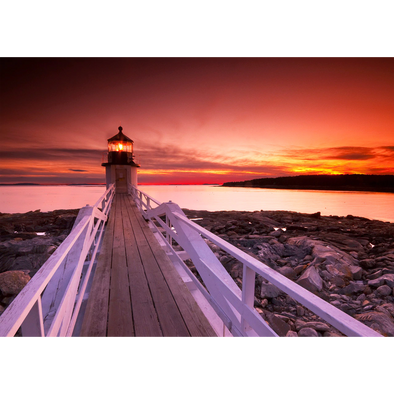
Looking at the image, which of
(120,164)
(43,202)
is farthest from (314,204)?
(43,202)

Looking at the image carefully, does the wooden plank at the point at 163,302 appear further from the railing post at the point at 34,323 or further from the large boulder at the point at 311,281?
the large boulder at the point at 311,281

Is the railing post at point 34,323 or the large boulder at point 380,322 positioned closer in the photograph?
the railing post at point 34,323

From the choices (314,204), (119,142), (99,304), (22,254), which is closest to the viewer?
(99,304)

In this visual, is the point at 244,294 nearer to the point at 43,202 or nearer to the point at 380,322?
the point at 380,322

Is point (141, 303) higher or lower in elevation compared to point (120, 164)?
lower

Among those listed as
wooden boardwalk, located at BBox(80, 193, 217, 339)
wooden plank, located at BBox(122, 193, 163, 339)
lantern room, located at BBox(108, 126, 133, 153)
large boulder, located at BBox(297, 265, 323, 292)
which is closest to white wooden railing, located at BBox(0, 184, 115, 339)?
wooden boardwalk, located at BBox(80, 193, 217, 339)

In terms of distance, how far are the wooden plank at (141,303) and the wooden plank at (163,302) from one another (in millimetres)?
58

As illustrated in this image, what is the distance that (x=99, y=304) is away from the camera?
237 centimetres

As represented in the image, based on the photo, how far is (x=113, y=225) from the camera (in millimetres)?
6328

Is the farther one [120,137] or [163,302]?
[120,137]

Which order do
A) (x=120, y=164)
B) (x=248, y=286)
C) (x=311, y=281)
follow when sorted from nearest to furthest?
(x=248, y=286) < (x=311, y=281) < (x=120, y=164)

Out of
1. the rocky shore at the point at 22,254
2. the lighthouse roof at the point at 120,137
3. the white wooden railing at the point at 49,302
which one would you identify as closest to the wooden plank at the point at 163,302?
the white wooden railing at the point at 49,302

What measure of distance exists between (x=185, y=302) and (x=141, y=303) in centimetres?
53

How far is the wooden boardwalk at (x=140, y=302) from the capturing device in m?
1.97
